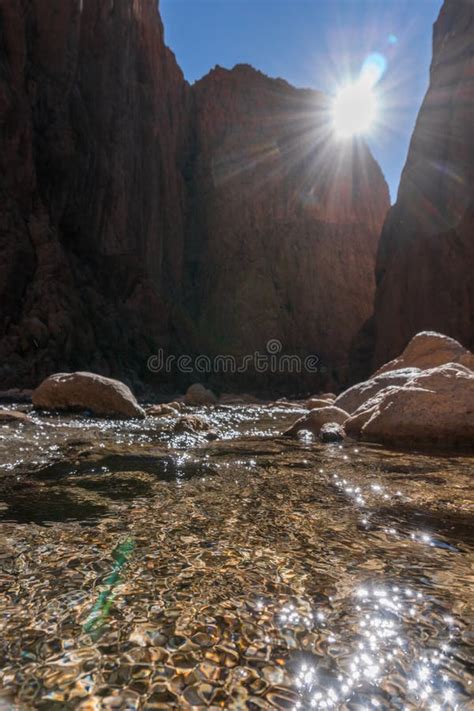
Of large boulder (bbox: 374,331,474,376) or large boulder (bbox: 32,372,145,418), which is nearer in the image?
large boulder (bbox: 374,331,474,376)

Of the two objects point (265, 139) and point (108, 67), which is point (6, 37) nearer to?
point (108, 67)

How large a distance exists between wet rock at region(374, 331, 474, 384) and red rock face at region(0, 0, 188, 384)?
13659 millimetres

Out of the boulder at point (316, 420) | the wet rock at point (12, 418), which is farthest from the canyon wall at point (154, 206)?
the boulder at point (316, 420)

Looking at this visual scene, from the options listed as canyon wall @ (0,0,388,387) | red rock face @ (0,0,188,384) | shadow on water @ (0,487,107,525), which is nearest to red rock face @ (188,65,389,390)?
canyon wall @ (0,0,388,387)

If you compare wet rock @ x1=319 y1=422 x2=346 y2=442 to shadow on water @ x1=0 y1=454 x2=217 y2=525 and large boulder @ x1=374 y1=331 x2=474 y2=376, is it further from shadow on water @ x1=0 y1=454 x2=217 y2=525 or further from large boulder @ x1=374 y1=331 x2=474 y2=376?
large boulder @ x1=374 y1=331 x2=474 y2=376

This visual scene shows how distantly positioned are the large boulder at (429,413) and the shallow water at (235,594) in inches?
95.9

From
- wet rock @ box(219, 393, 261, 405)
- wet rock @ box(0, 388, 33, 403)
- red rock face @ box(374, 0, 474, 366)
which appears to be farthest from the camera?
red rock face @ box(374, 0, 474, 366)

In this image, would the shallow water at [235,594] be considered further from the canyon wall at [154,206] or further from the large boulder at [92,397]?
the canyon wall at [154,206]

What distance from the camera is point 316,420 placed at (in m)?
7.05

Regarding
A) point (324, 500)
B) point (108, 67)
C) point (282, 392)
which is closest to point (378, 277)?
point (282, 392)

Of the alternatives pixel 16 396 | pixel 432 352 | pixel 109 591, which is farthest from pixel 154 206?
pixel 109 591

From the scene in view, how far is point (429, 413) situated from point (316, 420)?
5.85ft

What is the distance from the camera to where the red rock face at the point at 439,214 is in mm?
22156

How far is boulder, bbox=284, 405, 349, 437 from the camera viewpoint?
6949 mm
